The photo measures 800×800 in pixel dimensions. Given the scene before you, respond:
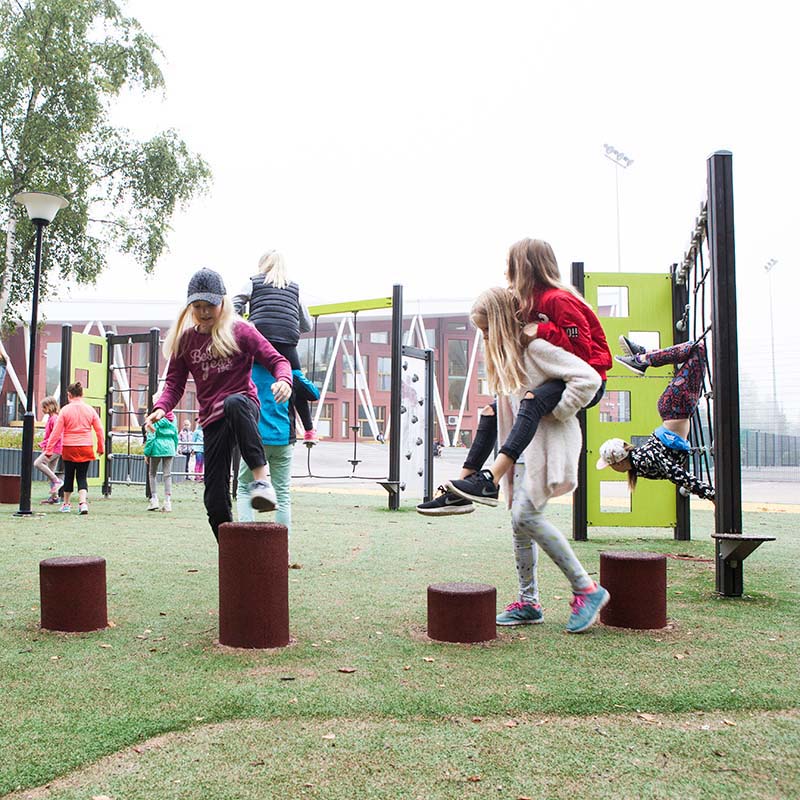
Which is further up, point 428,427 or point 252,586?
point 428,427

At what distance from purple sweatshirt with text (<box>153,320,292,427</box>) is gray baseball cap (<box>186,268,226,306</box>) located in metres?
0.19

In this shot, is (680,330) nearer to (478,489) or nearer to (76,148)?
(478,489)

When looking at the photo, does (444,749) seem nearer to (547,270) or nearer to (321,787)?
(321,787)

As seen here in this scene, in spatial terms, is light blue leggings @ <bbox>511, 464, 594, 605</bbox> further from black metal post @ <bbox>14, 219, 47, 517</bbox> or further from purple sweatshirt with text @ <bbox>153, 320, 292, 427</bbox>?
black metal post @ <bbox>14, 219, 47, 517</bbox>

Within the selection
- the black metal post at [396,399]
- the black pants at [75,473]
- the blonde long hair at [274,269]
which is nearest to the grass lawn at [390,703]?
the blonde long hair at [274,269]

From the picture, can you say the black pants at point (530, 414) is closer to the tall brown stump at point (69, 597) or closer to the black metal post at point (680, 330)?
the tall brown stump at point (69, 597)

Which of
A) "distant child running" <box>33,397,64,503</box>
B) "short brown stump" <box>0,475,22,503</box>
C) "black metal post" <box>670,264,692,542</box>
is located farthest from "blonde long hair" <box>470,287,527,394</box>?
"short brown stump" <box>0,475,22,503</box>

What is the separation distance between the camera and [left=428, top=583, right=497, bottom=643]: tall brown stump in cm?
346

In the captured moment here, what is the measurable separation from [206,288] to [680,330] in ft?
15.4

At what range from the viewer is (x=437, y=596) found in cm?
354

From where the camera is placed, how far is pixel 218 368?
4.44 meters

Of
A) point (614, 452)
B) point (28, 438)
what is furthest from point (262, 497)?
point (28, 438)

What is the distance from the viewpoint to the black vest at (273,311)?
5379 millimetres

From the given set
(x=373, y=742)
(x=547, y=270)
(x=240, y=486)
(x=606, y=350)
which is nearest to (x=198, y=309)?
(x=240, y=486)
